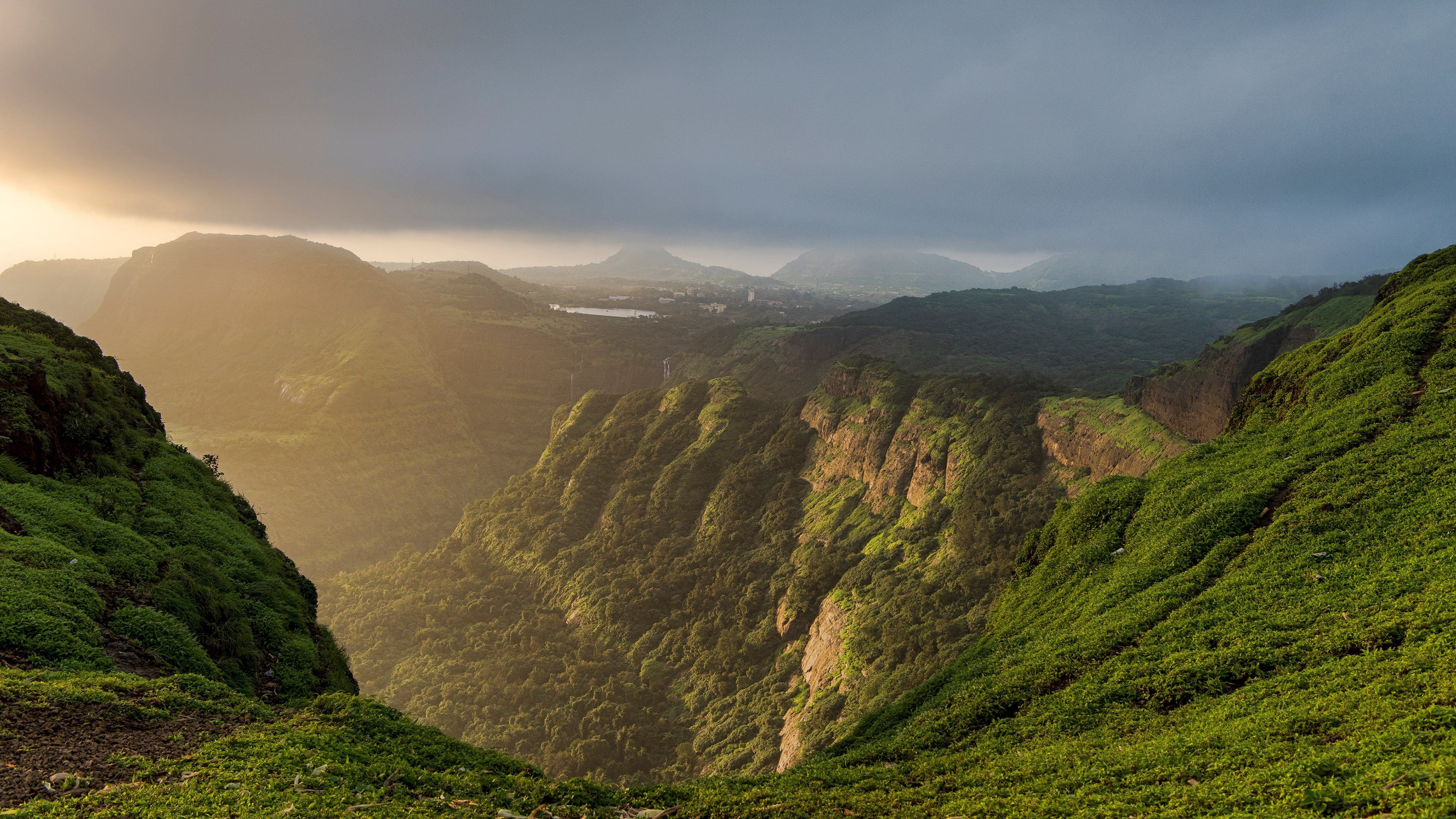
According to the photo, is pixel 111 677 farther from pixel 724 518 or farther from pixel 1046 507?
pixel 724 518

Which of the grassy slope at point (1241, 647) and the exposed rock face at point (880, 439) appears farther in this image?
the exposed rock face at point (880, 439)

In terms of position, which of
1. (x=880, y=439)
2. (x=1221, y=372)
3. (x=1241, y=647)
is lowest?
(x=880, y=439)

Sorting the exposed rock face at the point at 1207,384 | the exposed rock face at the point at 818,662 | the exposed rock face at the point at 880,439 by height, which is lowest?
the exposed rock face at the point at 818,662

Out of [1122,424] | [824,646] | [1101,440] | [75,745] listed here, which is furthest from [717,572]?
[75,745]

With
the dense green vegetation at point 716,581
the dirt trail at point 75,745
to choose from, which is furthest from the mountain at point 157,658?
the dense green vegetation at point 716,581

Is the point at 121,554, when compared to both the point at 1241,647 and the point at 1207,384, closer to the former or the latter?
the point at 1241,647

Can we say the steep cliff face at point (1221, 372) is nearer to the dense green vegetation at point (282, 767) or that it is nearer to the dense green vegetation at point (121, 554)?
the dense green vegetation at point (282, 767)

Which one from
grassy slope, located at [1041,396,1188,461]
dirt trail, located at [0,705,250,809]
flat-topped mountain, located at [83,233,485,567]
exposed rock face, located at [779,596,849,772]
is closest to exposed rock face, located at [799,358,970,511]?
grassy slope, located at [1041,396,1188,461]
